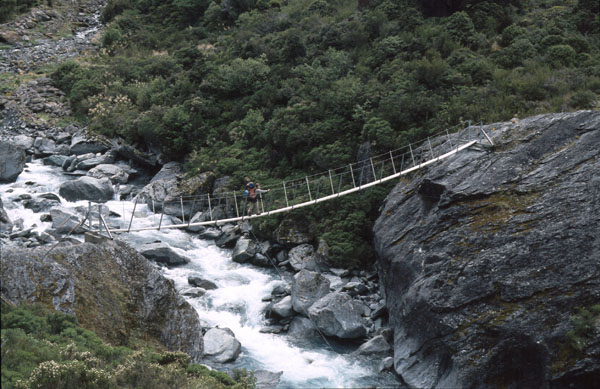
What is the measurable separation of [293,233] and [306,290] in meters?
3.43

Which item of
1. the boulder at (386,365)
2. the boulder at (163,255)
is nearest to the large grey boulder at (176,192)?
the boulder at (163,255)

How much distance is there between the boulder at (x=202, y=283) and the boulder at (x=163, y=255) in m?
1.23

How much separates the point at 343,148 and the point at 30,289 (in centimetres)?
1078

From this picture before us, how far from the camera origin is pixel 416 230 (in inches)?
505

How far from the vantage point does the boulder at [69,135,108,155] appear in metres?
22.2

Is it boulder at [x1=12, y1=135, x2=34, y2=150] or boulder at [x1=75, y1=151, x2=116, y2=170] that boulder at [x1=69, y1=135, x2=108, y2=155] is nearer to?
boulder at [x1=75, y1=151, x2=116, y2=170]

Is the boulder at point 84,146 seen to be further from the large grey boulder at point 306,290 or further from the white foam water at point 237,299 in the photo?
the large grey boulder at point 306,290

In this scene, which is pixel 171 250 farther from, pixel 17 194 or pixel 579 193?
pixel 579 193

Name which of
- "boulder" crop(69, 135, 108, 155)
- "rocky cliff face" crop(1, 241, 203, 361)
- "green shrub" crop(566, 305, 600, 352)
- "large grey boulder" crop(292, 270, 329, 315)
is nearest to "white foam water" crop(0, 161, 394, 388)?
"large grey boulder" crop(292, 270, 329, 315)

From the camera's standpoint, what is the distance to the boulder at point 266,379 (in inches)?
414

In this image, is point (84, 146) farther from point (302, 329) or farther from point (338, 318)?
point (338, 318)

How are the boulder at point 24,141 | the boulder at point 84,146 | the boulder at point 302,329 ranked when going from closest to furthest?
the boulder at point 302,329, the boulder at point 24,141, the boulder at point 84,146

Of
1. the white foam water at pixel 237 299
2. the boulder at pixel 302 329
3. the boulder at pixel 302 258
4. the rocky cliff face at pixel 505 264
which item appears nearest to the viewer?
the rocky cliff face at pixel 505 264

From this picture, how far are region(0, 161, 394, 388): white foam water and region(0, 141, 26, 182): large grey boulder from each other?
1.10ft
